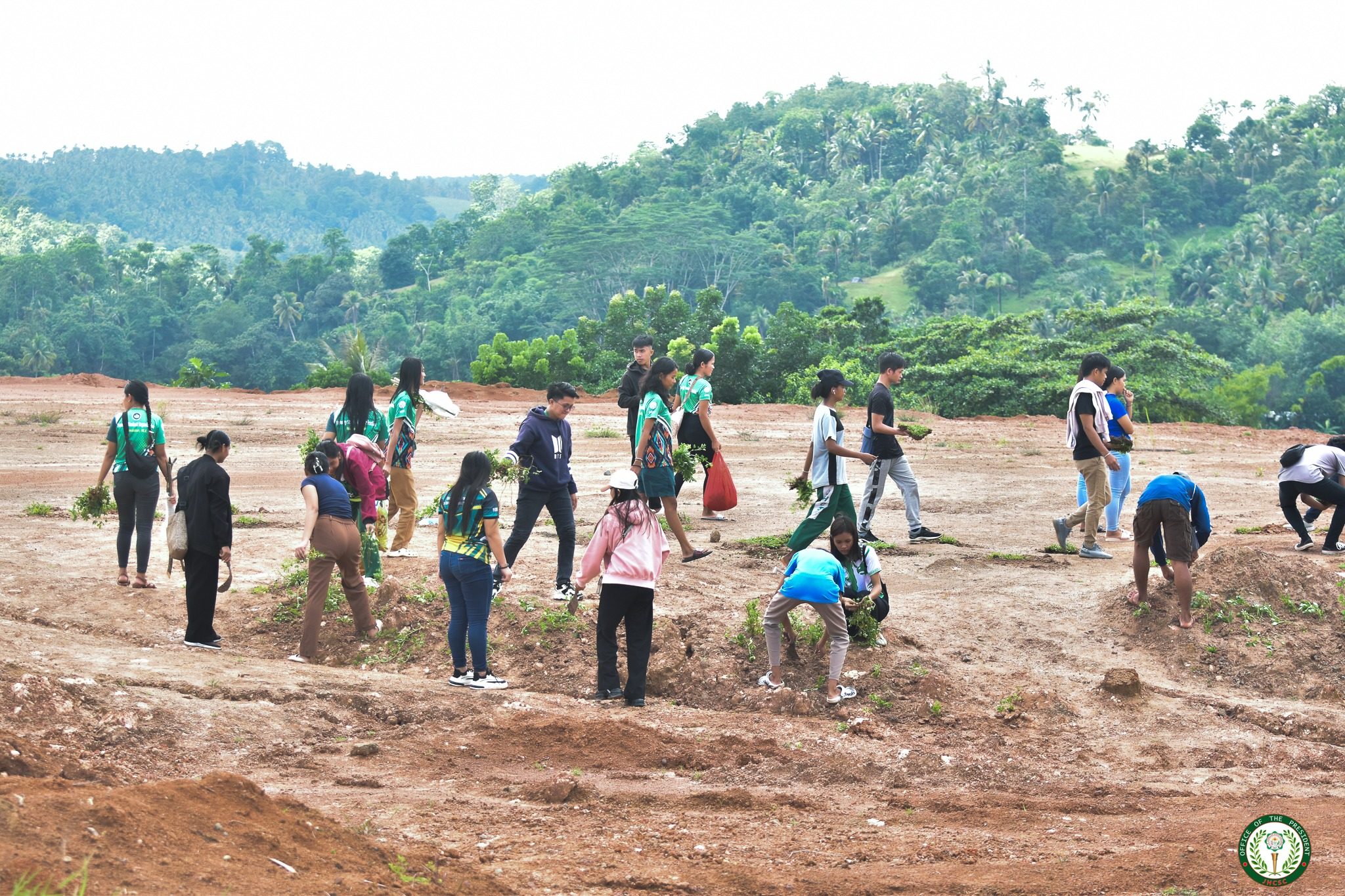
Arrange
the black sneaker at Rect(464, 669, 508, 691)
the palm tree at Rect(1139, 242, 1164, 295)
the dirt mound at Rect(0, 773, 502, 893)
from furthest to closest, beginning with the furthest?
the palm tree at Rect(1139, 242, 1164, 295) → the black sneaker at Rect(464, 669, 508, 691) → the dirt mound at Rect(0, 773, 502, 893)

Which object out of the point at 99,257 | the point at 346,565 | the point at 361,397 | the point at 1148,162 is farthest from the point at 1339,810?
the point at 1148,162

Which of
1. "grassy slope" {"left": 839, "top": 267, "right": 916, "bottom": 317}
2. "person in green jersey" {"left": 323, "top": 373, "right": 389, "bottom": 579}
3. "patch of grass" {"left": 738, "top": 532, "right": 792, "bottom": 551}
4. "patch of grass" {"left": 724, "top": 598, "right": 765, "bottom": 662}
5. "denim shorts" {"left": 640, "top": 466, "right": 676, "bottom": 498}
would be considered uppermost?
"grassy slope" {"left": 839, "top": 267, "right": 916, "bottom": 317}

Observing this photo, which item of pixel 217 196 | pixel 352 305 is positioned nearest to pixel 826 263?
pixel 352 305

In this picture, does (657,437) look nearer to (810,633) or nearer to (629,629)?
(810,633)

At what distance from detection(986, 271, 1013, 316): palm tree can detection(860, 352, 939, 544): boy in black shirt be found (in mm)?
64796

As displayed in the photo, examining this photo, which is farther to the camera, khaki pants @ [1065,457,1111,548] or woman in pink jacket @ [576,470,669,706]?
khaki pants @ [1065,457,1111,548]

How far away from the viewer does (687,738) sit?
22.8 ft

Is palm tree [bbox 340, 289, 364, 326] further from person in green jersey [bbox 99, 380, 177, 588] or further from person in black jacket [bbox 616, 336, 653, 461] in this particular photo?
person in green jersey [bbox 99, 380, 177, 588]

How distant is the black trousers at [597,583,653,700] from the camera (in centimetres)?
744

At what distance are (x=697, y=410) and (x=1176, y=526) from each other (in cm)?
439

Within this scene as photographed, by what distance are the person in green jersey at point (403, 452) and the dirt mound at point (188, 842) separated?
16.7ft

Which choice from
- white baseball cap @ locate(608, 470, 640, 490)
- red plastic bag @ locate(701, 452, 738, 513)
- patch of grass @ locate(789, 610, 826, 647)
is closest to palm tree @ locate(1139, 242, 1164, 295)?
red plastic bag @ locate(701, 452, 738, 513)

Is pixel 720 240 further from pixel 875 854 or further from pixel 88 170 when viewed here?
pixel 88 170

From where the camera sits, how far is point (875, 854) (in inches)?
210
